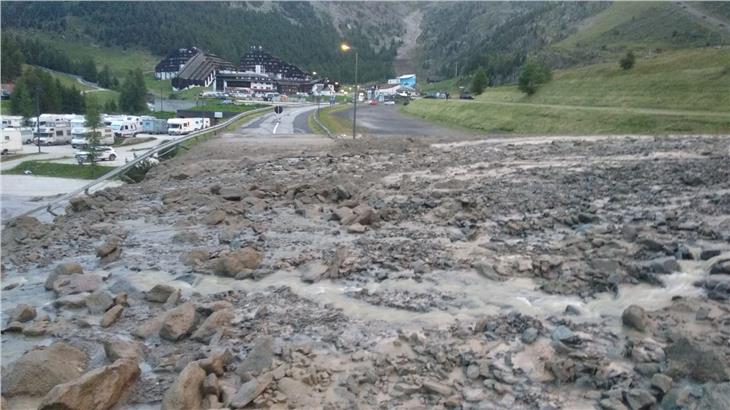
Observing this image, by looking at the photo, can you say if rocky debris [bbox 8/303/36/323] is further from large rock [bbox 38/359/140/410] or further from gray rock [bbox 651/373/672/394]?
gray rock [bbox 651/373/672/394]

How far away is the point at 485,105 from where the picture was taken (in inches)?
2847

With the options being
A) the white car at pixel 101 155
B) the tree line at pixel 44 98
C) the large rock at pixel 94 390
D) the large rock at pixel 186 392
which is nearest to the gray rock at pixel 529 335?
the large rock at pixel 186 392

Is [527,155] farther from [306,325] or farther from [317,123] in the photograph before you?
[317,123]

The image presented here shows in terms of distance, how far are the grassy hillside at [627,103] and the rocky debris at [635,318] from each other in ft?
123

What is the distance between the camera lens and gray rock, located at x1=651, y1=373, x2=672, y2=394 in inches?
337

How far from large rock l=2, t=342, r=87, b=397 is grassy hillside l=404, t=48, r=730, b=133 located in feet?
146

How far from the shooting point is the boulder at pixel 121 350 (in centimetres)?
1045

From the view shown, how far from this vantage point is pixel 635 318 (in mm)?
10930

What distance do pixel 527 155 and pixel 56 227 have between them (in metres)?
24.6

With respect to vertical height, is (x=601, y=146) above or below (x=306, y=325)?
above

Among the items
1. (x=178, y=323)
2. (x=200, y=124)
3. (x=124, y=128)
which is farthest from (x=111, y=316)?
(x=124, y=128)

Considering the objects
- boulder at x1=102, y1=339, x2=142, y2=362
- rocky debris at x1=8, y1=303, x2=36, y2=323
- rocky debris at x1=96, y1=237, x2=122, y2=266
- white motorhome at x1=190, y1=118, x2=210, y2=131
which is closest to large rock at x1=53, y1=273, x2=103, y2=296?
rocky debris at x1=8, y1=303, x2=36, y2=323

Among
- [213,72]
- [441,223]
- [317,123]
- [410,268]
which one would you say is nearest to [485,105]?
[317,123]

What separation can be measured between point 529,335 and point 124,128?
77.5 m
